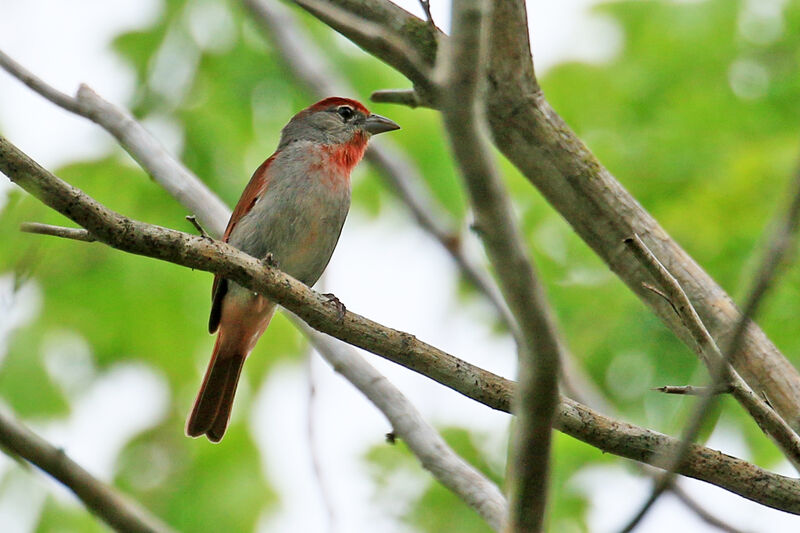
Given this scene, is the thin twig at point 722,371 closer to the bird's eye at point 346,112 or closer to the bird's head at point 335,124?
the bird's head at point 335,124

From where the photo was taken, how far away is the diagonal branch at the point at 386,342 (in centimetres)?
303

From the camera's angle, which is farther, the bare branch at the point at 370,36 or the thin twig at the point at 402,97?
the thin twig at the point at 402,97

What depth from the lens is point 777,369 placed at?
12.8 ft

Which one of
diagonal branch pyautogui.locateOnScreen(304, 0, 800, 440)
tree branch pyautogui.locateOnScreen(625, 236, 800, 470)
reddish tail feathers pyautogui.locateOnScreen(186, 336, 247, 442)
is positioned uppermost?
diagonal branch pyautogui.locateOnScreen(304, 0, 800, 440)

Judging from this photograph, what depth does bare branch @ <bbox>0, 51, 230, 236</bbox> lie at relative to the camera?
495cm

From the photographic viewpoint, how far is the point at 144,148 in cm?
501

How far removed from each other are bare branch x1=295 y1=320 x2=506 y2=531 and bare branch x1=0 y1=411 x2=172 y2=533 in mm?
1657

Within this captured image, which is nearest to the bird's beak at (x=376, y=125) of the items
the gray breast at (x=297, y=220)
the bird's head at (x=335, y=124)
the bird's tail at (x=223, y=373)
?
the bird's head at (x=335, y=124)

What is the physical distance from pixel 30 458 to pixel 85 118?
9.69 feet

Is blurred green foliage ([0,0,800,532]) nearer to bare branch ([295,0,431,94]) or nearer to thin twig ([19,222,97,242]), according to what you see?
thin twig ([19,222,97,242])

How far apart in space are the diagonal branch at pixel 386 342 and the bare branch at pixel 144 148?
163cm

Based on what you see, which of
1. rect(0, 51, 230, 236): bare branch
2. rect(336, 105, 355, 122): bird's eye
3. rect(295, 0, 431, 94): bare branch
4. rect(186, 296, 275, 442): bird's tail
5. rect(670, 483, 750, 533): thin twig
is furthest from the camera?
rect(336, 105, 355, 122): bird's eye

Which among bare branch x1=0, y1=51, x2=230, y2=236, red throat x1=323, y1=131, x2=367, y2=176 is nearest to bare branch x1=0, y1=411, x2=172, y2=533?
bare branch x1=0, y1=51, x2=230, y2=236

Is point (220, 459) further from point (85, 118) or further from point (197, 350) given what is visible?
point (85, 118)
